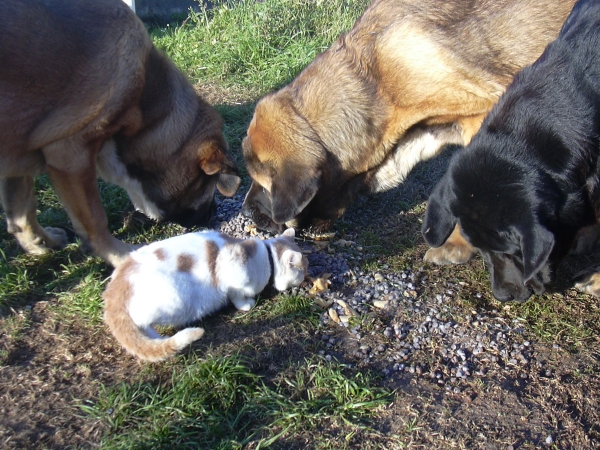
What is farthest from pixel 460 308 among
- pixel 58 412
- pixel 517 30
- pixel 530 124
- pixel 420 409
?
pixel 58 412

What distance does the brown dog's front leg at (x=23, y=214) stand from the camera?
4020mm

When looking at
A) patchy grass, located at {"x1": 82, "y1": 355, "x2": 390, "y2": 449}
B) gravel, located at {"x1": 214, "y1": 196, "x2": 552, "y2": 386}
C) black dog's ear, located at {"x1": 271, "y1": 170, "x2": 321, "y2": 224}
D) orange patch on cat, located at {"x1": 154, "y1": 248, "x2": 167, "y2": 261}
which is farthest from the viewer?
black dog's ear, located at {"x1": 271, "y1": 170, "x2": 321, "y2": 224}

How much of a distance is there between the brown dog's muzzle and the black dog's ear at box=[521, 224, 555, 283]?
5.82 ft

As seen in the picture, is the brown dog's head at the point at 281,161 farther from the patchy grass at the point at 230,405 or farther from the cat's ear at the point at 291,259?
the patchy grass at the point at 230,405

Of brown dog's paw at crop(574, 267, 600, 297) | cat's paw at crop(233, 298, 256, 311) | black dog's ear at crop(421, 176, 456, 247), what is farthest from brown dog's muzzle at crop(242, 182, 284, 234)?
brown dog's paw at crop(574, 267, 600, 297)

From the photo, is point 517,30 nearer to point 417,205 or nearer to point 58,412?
point 417,205

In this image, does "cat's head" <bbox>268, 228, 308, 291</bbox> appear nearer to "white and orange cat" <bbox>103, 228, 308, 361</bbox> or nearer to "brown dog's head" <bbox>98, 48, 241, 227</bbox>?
"white and orange cat" <bbox>103, 228, 308, 361</bbox>

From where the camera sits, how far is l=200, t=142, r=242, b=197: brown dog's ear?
13.6 ft

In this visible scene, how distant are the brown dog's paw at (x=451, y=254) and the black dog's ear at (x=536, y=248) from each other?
958 millimetres

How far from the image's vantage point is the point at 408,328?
330 centimetres

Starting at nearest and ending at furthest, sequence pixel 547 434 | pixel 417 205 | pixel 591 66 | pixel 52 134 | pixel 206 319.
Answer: pixel 547 434
pixel 591 66
pixel 206 319
pixel 52 134
pixel 417 205

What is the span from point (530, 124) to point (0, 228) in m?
3.70

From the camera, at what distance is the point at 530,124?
10.1 ft

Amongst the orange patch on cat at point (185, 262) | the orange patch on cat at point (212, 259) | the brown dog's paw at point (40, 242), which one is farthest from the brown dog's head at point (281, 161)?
the brown dog's paw at point (40, 242)
